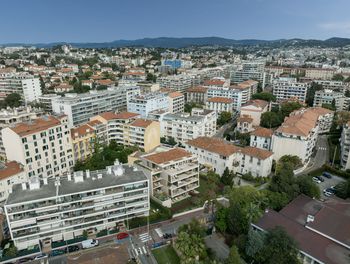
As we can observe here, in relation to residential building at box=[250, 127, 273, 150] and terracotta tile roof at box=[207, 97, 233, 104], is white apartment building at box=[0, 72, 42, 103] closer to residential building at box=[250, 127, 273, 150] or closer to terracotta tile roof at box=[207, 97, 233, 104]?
terracotta tile roof at box=[207, 97, 233, 104]

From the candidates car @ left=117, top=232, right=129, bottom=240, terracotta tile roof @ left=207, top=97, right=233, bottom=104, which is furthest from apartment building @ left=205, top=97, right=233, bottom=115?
car @ left=117, top=232, right=129, bottom=240

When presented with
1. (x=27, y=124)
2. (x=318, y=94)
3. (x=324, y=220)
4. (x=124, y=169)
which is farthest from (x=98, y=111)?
(x=318, y=94)

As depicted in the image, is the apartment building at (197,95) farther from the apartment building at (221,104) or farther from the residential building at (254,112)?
the residential building at (254,112)

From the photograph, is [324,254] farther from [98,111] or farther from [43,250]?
[98,111]

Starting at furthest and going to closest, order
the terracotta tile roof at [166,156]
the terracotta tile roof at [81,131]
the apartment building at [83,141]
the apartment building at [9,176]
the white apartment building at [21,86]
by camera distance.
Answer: the white apartment building at [21,86] → the apartment building at [83,141] → the terracotta tile roof at [81,131] → the terracotta tile roof at [166,156] → the apartment building at [9,176]

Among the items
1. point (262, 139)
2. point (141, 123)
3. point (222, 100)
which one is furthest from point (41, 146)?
point (222, 100)

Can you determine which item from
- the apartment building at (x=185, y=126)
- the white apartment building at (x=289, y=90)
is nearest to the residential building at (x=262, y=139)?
the apartment building at (x=185, y=126)

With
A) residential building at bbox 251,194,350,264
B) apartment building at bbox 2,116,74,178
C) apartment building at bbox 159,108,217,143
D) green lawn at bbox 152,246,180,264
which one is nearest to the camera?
residential building at bbox 251,194,350,264
